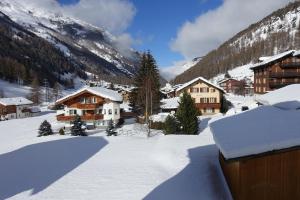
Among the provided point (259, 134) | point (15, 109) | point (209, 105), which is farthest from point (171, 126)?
point (15, 109)

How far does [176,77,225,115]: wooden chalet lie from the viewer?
204 feet

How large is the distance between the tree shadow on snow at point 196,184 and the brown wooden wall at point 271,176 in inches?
94.6

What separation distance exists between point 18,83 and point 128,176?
145668 millimetres

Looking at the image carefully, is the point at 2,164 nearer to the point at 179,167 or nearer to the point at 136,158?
the point at 136,158

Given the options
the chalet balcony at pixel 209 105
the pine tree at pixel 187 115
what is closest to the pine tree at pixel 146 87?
the chalet balcony at pixel 209 105

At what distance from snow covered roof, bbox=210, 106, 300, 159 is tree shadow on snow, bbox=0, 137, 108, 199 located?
9.31m

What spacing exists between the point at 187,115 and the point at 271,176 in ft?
76.3

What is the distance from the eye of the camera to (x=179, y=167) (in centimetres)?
1845

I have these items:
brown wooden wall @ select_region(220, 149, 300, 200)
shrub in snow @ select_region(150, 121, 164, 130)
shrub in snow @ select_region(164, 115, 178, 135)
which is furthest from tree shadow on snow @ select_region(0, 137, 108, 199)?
shrub in snow @ select_region(150, 121, 164, 130)

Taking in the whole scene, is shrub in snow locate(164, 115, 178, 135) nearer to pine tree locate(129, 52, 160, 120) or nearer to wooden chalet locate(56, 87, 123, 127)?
pine tree locate(129, 52, 160, 120)

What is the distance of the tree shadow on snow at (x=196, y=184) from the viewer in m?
14.3

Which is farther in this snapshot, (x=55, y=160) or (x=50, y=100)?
(x=50, y=100)

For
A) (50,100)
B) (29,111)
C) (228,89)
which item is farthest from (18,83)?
(228,89)

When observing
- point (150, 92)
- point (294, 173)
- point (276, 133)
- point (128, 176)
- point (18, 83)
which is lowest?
point (128, 176)
